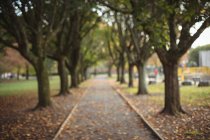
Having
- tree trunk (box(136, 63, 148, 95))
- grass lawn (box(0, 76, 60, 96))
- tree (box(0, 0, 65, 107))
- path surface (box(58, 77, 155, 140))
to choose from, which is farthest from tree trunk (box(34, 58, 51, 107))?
grass lawn (box(0, 76, 60, 96))

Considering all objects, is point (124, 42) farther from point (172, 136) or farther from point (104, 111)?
point (172, 136)

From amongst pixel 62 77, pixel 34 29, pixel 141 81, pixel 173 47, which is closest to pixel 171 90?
pixel 173 47

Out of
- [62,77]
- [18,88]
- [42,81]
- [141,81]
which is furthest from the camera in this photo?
[18,88]

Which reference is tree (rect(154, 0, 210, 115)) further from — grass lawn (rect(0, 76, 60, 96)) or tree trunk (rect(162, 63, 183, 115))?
grass lawn (rect(0, 76, 60, 96))

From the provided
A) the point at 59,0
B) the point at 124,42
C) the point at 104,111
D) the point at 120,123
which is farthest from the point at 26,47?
the point at 124,42

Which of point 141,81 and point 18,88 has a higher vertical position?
point 141,81

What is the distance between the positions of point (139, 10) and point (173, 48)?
9.75ft

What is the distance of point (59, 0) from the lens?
18078 mm

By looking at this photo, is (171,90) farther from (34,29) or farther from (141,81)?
(141,81)

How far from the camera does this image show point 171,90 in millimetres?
14367

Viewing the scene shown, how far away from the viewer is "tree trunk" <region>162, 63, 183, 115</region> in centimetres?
1417

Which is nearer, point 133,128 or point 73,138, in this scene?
point 73,138

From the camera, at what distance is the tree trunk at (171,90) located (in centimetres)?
1417

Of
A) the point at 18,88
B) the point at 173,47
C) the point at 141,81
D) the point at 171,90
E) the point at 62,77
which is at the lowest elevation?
the point at 18,88
